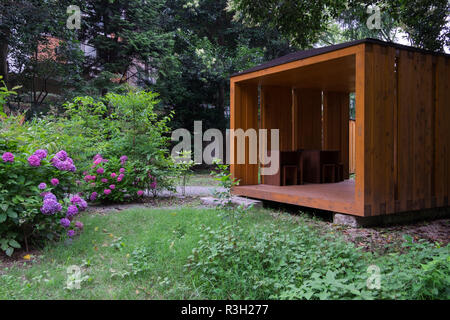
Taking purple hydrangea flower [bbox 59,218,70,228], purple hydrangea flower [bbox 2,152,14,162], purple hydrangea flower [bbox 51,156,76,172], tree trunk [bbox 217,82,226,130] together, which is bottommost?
purple hydrangea flower [bbox 59,218,70,228]

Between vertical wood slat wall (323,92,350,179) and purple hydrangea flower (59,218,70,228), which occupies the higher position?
vertical wood slat wall (323,92,350,179)

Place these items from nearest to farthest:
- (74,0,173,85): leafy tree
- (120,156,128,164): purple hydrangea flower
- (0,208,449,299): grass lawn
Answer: (0,208,449,299): grass lawn
(120,156,128,164): purple hydrangea flower
(74,0,173,85): leafy tree

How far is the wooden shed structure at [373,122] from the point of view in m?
4.72

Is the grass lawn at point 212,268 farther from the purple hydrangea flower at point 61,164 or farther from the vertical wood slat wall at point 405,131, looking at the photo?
the vertical wood slat wall at point 405,131

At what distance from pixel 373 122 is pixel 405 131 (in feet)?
2.32

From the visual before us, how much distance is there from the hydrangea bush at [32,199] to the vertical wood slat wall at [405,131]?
11.7 feet

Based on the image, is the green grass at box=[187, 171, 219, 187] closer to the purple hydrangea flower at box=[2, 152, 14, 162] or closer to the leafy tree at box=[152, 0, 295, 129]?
the leafy tree at box=[152, 0, 295, 129]

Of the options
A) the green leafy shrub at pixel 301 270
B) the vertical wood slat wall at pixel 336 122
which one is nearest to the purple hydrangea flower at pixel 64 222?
the green leafy shrub at pixel 301 270

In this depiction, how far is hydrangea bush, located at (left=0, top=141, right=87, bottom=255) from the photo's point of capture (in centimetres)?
356

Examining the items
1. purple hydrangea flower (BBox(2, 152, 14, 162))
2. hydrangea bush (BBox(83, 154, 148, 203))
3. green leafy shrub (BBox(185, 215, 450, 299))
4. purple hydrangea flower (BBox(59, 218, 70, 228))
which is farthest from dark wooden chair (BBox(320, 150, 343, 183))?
purple hydrangea flower (BBox(2, 152, 14, 162))

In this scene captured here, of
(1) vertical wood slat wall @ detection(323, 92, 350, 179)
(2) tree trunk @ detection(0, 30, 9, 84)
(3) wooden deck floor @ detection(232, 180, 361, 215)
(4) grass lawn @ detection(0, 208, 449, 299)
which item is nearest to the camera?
(4) grass lawn @ detection(0, 208, 449, 299)

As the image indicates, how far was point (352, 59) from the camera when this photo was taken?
5.20m

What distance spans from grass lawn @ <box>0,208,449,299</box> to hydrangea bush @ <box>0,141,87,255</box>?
20 centimetres

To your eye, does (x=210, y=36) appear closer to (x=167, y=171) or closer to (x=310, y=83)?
(x=310, y=83)
